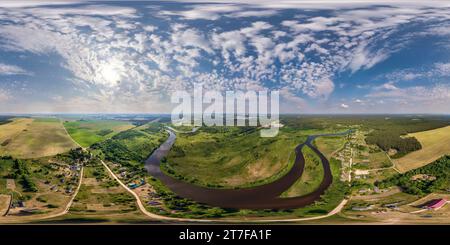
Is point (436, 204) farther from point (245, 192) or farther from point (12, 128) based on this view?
point (12, 128)

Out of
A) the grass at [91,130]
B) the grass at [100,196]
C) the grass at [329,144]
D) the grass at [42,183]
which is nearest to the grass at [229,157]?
the grass at [329,144]

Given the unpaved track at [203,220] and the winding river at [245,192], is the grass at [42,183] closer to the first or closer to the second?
the unpaved track at [203,220]

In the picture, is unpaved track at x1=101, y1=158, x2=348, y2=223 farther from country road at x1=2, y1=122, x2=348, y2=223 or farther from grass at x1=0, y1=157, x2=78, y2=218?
grass at x1=0, y1=157, x2=78, y2=218

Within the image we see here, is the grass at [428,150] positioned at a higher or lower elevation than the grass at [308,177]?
higher

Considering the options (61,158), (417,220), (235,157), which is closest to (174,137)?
(235,157)

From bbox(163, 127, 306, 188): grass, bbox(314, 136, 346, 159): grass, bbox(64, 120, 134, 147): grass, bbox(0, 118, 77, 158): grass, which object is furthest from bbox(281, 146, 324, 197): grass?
bbox(0, 118, 77, 158): grass

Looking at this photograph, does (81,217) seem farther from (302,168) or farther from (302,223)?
(302,168)

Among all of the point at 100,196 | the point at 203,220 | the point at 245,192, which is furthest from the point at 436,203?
the point at 100,196

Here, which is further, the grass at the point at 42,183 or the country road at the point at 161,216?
the grass at the point at 42,183
